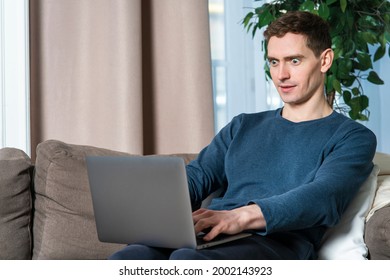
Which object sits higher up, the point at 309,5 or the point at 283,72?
the point at 309,5

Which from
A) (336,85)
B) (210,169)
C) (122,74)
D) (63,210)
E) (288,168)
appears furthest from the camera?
(122,74)

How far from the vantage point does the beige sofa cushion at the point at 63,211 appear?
6.73 ft

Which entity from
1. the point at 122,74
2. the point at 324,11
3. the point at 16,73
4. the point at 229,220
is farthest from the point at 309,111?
the point at 16,73

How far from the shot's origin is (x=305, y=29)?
1886mm

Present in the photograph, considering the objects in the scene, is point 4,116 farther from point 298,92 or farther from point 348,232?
point 348,232

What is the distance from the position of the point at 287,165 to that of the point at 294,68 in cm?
28

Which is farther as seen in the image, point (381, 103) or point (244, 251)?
point (381, 103)

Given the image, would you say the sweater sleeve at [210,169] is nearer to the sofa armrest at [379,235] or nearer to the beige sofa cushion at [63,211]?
the beige sofa cushion at [63,211]

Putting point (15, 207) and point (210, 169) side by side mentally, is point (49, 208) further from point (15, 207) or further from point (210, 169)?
point (210, 169)

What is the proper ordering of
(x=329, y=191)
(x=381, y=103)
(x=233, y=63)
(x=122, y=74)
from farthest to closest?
(x=381, y=103) → (x=233, y=63) → (x=122, y=74) → (x=329, y=191)

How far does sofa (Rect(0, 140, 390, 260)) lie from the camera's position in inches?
80.3

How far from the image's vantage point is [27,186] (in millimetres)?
2100

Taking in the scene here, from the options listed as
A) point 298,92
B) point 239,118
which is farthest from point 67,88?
point 298,92
